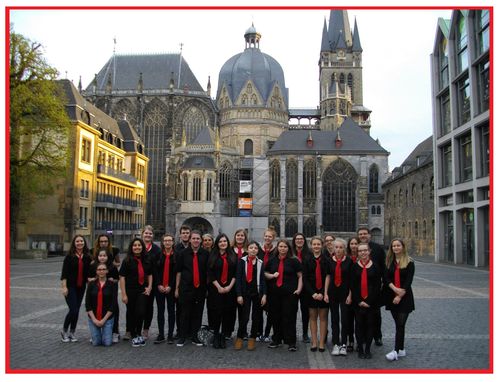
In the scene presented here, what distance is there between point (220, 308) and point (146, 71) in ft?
220

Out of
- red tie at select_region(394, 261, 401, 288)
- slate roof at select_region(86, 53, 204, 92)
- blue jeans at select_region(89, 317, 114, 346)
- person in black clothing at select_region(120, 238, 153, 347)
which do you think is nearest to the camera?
red tie at select_region(394, 261, 401, 288)

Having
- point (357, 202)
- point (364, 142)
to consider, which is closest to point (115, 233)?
point (357, 202)

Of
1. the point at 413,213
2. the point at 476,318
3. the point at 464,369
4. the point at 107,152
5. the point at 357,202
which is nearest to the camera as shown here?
the point at 464,369

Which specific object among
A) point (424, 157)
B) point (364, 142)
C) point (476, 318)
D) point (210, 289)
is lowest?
point (476, 318)

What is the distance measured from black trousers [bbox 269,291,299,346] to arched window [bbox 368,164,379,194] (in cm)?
5281

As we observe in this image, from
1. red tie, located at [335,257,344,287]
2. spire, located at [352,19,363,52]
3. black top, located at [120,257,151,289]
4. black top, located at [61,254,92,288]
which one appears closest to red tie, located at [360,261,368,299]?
red tie, located at [335,257,344,287]

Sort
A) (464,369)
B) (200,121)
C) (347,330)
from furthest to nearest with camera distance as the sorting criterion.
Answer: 1. (200,121)
2. (347,330)
3. (464,369)

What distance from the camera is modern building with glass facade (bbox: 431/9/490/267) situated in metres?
24.4

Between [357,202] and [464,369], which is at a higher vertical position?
[357,202]

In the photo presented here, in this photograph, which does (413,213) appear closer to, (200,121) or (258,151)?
(258,151)

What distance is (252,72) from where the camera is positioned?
238 feet

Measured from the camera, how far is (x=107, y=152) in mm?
39469

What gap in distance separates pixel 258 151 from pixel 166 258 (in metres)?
59.3

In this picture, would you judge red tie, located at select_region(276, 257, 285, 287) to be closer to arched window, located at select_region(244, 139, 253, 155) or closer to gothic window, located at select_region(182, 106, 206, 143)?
gothic window, located at select_region(182, 106, 206, 143)
